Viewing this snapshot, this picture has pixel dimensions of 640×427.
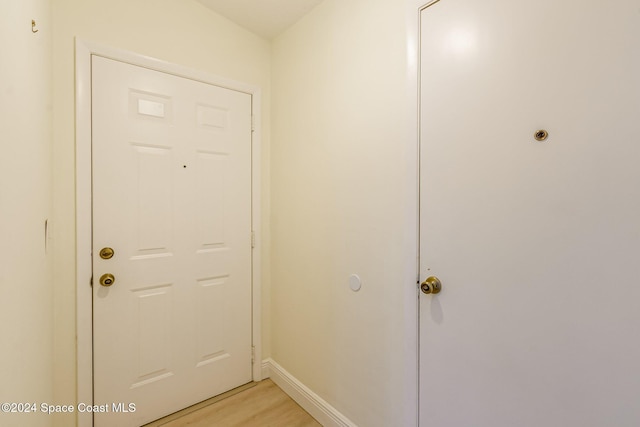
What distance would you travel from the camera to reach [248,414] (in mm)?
1740

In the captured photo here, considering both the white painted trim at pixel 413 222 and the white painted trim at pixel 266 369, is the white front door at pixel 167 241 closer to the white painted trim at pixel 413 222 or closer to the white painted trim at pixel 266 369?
the white painted trim at pixel 266 369

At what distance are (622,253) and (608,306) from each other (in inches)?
5.9

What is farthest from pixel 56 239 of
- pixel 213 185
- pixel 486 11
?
pixel 486 11

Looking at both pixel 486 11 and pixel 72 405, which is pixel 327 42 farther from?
pixel 72 405

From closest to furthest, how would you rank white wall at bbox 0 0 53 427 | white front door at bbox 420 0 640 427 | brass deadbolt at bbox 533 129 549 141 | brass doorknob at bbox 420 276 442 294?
1. white wall at bbox 0 0 53 427
2. white front door at bbox 420 0 640 427
3. brass deadbolt at bbox 533 129 549 141
4. brass doorknob at bbox 420 276 442 294

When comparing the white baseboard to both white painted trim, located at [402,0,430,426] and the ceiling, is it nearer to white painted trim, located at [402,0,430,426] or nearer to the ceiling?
white painted trim, located at [402,0,430,426]

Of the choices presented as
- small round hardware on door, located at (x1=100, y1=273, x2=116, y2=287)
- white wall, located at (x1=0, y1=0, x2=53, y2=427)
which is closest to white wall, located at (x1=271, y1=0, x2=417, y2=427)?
small round hardware on door, located at (x1=100, y1=273, x2=116, y2=287)

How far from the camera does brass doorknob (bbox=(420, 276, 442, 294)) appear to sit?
110 centimetres

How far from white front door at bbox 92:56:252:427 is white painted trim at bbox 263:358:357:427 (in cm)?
20

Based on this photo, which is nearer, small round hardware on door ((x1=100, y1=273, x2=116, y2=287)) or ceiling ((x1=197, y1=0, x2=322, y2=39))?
small round hardware on door ((x1=100, y1=273, x2=116, y2=287))

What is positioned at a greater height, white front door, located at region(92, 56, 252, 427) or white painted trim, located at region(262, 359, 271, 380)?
white front door, located at region(92, 56, 252, 427)

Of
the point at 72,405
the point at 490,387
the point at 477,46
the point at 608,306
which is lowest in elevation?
the point at 72,405

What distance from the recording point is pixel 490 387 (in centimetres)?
96

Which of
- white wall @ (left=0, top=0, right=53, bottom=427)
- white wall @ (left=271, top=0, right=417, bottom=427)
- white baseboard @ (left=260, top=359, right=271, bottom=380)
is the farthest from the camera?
white baseboard @ (left=260, top=359, right=271, bottom=380)
